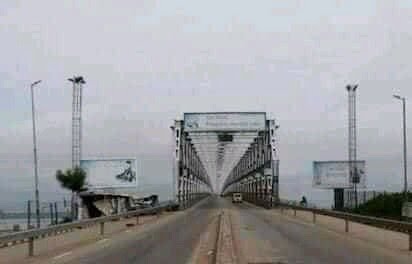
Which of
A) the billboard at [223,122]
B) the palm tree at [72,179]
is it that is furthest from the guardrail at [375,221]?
the billboard at [223,122]

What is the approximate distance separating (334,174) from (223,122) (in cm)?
2027

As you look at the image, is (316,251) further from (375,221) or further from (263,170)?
(263,170)

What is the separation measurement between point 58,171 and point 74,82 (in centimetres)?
938

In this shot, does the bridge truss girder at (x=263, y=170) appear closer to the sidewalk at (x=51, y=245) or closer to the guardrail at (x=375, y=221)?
the guardrail at (x=375, y=221)

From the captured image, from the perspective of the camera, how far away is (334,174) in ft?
342

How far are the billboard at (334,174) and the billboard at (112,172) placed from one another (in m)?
26.7

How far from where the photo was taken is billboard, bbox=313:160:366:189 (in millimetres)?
101500

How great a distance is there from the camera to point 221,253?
2241cm

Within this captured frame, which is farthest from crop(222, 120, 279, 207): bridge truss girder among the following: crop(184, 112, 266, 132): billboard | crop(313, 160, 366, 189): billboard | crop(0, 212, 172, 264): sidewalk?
crop(0, 212, 172, 264): sidewalk

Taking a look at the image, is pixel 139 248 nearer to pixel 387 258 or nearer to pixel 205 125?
pixel 387 258

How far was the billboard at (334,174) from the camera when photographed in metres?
102

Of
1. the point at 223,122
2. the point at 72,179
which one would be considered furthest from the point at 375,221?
the point at 223,122

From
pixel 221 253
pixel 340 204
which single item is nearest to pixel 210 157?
pixel 340 204

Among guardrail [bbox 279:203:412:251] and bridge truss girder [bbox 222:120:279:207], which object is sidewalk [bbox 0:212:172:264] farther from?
bridge truss girder [bbox 222:120:279:207]
